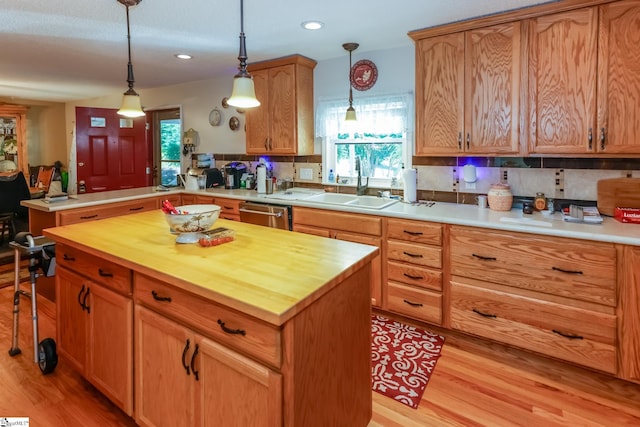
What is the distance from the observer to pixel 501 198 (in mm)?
2764

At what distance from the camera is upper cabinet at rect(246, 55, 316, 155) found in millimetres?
3678

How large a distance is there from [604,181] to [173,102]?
4.82 metres

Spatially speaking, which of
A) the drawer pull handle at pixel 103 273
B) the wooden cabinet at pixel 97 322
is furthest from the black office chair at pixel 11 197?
the drawer pull handle at pixel 103 273

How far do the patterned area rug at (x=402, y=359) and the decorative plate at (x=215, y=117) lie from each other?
3.07 metres

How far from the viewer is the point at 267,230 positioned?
85.1 inches

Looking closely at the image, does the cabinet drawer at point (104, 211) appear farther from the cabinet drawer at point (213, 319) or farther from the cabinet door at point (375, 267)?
the cabinet door at point (375, 267)

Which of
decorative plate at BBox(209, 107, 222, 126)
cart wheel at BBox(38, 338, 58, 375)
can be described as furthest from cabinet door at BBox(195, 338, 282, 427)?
decorative plate at BBox(209, 107, 222, 126)

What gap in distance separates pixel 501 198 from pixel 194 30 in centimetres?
259

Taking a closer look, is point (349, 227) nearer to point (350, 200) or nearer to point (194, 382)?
Answer: point (350, 200)

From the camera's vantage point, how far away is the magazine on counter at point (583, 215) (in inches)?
91.7

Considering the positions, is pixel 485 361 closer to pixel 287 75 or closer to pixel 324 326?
pixel 324 326

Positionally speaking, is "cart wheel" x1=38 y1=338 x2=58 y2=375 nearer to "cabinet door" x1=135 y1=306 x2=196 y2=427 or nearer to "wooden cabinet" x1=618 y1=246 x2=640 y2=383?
"cabinet door" x1=135 y1=306 x2=196 y2=427

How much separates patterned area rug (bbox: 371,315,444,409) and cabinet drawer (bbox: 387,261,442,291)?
361mm

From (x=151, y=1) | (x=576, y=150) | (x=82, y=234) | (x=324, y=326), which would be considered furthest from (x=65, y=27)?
(x=576, y=150)
